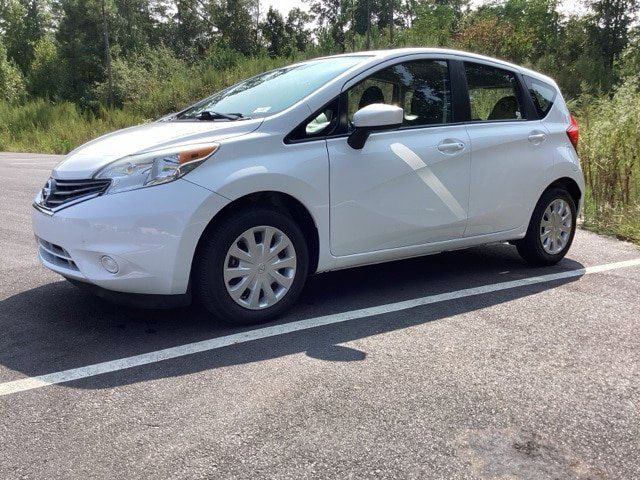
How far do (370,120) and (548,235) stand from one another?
2.34 meters

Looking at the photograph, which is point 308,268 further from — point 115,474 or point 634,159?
point 634,159

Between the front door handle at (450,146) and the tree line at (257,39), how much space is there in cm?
2034

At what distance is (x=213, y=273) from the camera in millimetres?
3826

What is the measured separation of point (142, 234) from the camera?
364cm

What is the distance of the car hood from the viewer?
385 cm

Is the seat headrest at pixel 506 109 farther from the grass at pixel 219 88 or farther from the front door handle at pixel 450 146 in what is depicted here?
the grass at pixel 219 88

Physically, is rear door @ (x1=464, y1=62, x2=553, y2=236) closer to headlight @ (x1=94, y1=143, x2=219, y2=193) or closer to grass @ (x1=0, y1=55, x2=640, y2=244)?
headlight @ (x1=94, y1=143, x2=219, y2=193)

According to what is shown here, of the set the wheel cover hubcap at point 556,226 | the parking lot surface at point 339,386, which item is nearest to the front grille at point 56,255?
the parking lot surface at point 339,386

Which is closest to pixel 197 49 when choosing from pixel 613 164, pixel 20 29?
pixel 20 29

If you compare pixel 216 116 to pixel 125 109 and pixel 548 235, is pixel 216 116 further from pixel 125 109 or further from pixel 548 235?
pixel 125 109

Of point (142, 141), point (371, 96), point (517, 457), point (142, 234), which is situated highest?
point (371, 96)

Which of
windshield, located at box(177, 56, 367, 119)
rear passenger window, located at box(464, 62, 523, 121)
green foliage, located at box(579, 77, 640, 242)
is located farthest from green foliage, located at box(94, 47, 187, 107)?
rear passenger window, located at box(464, 62, 523, 121)

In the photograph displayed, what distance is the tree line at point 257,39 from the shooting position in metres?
36.2

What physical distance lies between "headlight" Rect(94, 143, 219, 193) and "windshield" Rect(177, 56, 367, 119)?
2.19ft
